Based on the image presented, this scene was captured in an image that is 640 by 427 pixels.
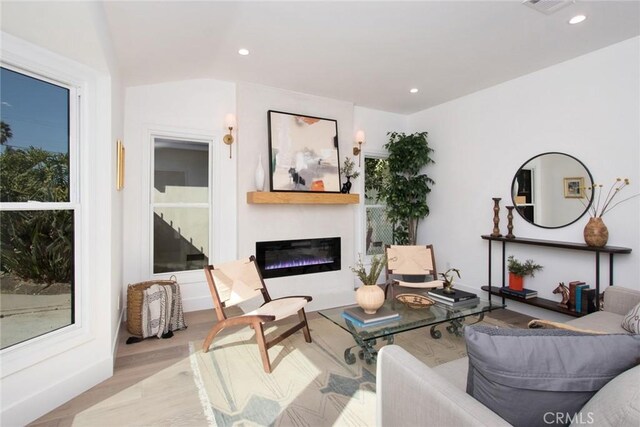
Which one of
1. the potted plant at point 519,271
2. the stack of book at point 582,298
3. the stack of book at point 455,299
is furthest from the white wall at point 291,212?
the stack of book at point 582,298

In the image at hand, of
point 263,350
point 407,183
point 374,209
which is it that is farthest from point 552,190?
point 263,350

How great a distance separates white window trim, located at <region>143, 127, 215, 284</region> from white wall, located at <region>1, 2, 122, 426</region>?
1208mm

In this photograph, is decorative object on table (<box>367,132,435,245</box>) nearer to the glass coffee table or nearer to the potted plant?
the potted plant

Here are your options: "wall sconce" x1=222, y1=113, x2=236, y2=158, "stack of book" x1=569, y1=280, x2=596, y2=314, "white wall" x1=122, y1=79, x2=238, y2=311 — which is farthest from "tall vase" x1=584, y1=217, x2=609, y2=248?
"wall sconce" x1=222, y1=113, x2=236, y2=158

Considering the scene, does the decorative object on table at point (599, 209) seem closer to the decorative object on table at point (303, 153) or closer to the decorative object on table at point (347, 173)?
the decorative object on table at point (347, 173)

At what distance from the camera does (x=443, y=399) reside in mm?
1077

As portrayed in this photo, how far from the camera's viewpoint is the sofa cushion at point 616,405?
796 millimetres

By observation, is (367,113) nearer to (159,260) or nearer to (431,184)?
(431,184)

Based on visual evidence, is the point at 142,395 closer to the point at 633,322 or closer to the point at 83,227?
the point at 83,227

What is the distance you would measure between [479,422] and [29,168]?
2664mm

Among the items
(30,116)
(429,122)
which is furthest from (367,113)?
(30,116)

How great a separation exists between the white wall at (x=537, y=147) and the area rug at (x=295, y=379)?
1.66 meters

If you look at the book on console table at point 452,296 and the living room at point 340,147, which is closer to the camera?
the living room at point 340,147

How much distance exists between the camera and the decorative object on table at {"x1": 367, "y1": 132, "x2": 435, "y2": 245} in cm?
480
